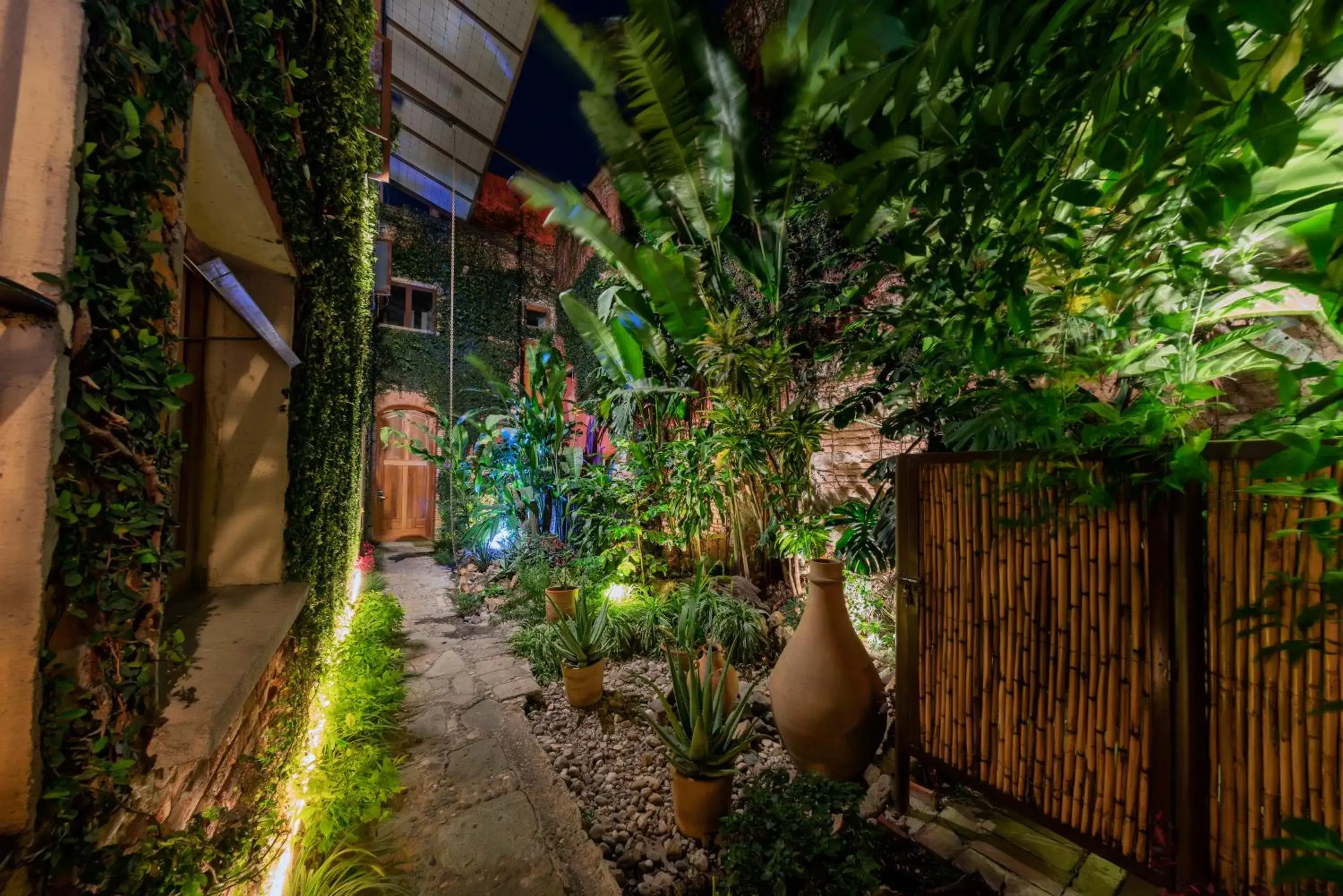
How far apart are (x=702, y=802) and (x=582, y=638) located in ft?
4.56

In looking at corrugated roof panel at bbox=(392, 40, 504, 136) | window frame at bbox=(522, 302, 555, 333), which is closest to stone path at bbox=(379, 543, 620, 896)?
corrugated roof panel at bbox=(392, 40, 504, 136)

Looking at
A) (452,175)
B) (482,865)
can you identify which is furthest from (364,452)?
(482,865)

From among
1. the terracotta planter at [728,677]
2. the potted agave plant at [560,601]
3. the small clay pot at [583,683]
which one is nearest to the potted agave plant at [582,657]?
the small clay pot at [583,683]

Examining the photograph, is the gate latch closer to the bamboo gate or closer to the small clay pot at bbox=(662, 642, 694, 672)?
the bamboo gate

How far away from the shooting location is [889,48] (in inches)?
32.4

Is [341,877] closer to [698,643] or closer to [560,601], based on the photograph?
[560,601]

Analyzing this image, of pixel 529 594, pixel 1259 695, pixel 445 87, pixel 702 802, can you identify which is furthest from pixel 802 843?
pixel 445 87

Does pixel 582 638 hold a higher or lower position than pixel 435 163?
lower

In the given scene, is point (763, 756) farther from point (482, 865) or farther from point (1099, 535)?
point (1099, 535)

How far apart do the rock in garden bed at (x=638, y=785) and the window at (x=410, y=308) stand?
7399 millimetres

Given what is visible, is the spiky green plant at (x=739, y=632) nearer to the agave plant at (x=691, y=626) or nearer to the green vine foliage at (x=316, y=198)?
the agave plant at (x=691, y=626)

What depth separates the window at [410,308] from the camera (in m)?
8.30

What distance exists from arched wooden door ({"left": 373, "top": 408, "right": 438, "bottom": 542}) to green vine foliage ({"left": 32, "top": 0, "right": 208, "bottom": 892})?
25.9 feet

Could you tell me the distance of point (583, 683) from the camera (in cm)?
304
